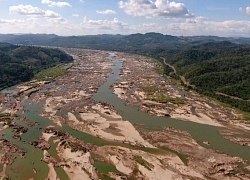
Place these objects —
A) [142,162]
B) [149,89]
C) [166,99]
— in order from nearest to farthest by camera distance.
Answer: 1. [142,162]
2. [166,99]
3. [149,89]

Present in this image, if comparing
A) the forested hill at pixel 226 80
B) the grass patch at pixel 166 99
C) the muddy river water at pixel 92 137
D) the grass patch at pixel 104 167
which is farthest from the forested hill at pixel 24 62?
the forested hill at pixel 226 80

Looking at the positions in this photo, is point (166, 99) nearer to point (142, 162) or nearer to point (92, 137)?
point (92, 137)

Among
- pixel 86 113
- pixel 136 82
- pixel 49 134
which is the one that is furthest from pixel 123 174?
pixel 136 82

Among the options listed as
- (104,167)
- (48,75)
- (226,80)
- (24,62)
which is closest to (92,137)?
(104,167)

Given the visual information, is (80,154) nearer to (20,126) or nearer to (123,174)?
(123,174)

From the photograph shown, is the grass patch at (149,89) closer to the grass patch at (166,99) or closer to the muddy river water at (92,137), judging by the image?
the grass patch at (166,99)
